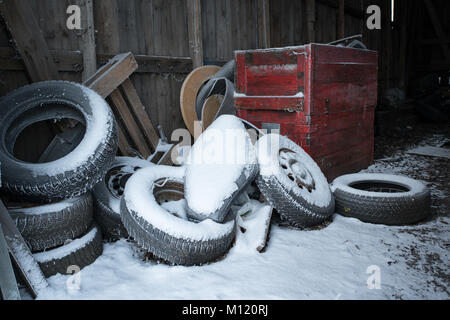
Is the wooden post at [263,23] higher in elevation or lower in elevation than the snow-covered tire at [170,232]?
higher

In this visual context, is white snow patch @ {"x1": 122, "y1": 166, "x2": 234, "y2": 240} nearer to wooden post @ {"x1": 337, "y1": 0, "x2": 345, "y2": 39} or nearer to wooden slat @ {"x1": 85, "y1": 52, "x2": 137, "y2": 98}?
wooden slat @ {"x1": 85, "y1": 52, "x2": 137, "y2": 98}

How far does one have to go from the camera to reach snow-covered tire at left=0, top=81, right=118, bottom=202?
7.88 feet

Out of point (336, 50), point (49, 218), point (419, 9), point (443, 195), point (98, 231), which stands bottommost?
point (443, 195)

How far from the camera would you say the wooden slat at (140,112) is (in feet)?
12.8

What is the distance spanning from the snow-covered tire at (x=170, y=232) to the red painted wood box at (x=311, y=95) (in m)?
1.64

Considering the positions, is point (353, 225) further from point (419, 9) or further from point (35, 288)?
point (419, 9)

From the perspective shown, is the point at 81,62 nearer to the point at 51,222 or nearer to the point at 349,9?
the point at 51,222

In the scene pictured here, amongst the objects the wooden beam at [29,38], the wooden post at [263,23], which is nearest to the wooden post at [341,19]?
the wooden post at [263,23]

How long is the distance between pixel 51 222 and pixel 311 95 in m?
2.54

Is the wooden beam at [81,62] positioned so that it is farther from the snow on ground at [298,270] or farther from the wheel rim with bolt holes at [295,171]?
the wheel rim with bolt holes at [295,171]

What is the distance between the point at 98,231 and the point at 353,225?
2055 mm

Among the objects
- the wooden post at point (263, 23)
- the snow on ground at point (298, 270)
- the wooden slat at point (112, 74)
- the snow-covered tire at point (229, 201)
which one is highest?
the wooden post at point (263, 23)

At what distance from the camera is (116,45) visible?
383 centimetres
